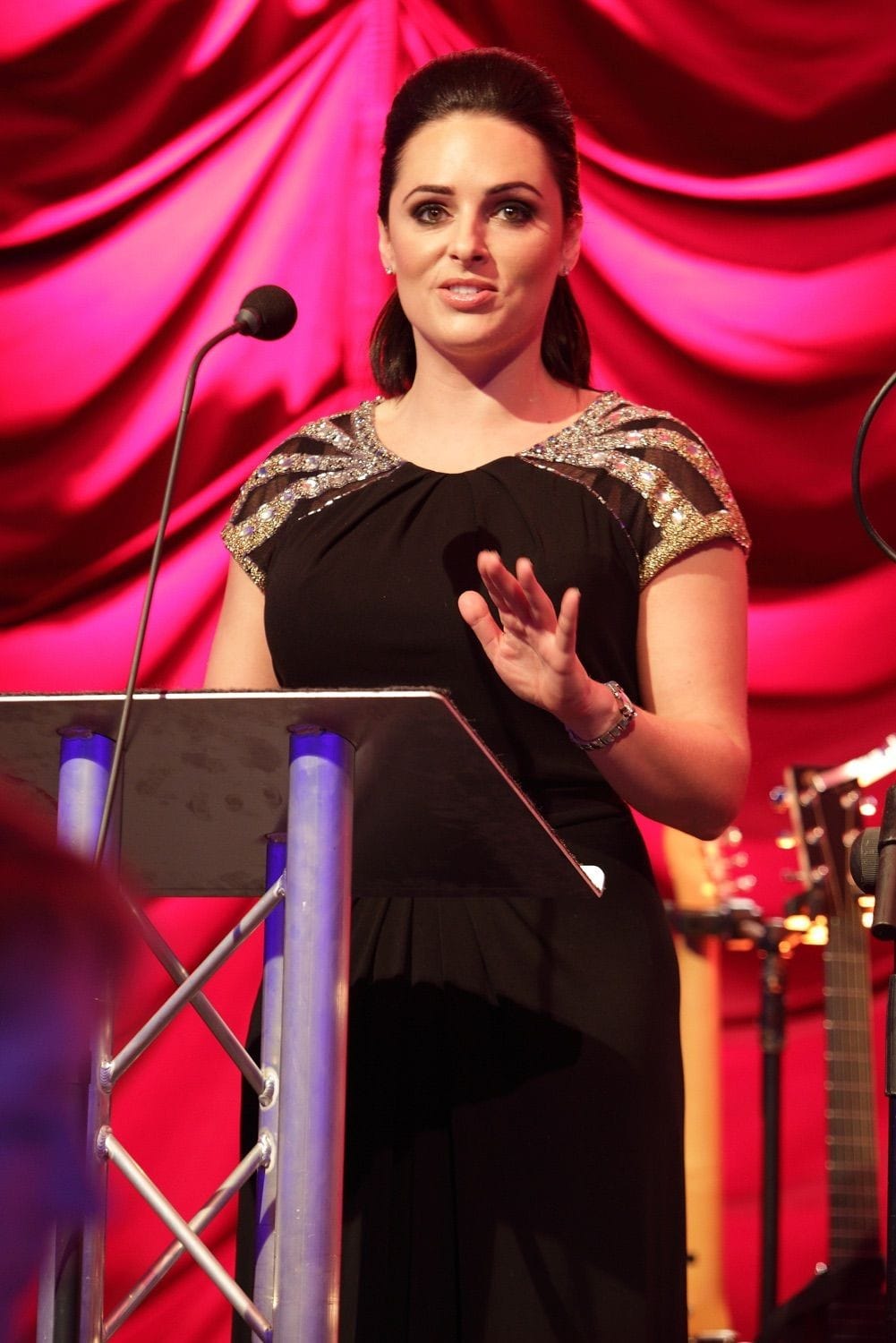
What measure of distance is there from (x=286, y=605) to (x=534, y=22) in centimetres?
222

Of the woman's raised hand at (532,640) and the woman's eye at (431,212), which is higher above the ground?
the woman's eye at (431,212)

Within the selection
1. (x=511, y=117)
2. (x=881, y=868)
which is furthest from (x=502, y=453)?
(x=881, y=868)

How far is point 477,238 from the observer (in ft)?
6.45

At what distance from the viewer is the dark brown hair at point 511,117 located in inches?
80.8

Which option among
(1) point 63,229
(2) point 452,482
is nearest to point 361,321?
(1) point 63,229

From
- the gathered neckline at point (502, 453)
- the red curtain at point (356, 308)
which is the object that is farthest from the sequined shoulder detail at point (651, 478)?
the red curtain at point (356, 308)

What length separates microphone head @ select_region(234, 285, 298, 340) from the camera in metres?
1.63

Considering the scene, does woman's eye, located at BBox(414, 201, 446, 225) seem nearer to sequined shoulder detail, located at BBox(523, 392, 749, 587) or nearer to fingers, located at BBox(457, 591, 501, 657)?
sequined shoulder detail, located at BBox(523, 392, 749, 587)

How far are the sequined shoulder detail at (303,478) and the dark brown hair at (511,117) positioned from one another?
141 mm

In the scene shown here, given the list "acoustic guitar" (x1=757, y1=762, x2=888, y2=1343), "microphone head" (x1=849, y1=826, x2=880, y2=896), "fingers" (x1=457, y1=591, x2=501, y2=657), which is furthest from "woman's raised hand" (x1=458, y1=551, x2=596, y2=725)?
"acoustic guitar" (x1=757, y1=762, x2=888, y2=1343)

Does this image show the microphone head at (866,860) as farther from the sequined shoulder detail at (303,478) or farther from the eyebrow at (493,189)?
the eyebrow at (493,189)

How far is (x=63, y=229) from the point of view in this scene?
3.75 metres

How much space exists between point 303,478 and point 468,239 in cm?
32

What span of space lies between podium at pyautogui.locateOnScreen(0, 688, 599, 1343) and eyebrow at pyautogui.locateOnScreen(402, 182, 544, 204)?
0.86 metres
